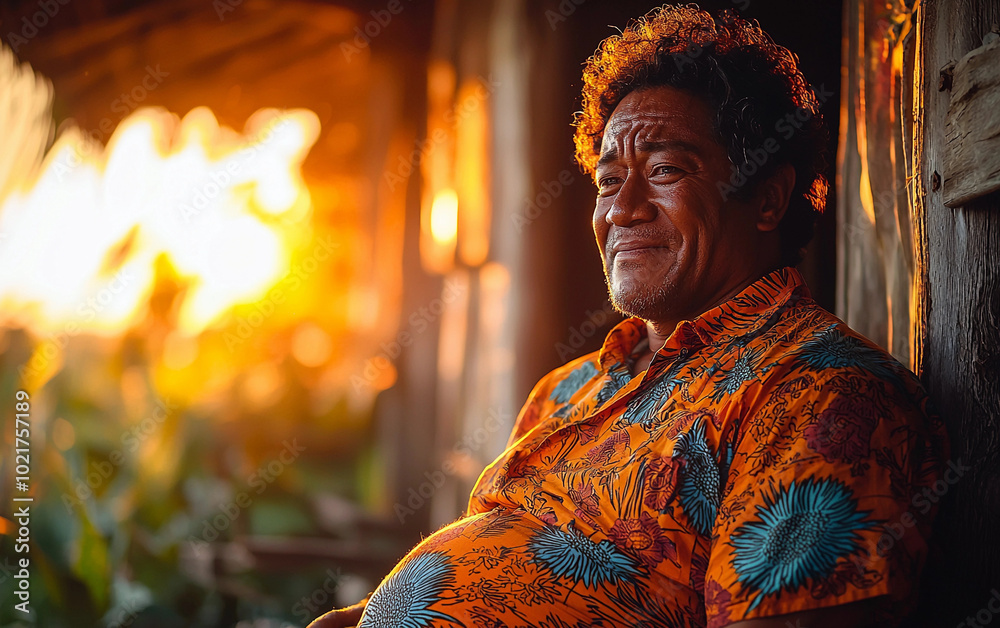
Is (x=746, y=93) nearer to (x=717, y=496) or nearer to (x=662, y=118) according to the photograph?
(x=662, y=118)

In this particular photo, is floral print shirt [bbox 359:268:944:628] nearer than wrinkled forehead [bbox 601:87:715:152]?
Yes

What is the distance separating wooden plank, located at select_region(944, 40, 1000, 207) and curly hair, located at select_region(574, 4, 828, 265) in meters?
0.38

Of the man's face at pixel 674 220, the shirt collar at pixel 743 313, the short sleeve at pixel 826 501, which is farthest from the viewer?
the man's face at pixel 674 220

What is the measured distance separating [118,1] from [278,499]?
2.47m

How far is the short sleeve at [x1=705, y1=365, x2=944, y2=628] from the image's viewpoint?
842mm

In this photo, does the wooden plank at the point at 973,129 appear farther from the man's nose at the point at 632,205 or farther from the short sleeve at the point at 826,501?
the man's nose at the point at 632,205

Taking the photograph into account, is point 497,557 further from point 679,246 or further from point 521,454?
point 679,246

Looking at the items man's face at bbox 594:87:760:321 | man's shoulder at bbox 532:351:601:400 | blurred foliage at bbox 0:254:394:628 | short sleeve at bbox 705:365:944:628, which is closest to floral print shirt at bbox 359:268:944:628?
short sleeve at bbox 705:365:944:628

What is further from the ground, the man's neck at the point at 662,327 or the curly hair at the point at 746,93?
the curly hair at the point at 746,93

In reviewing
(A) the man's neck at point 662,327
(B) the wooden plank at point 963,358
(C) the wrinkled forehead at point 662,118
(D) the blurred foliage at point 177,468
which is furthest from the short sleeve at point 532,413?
(D) the blurred foliage at point 177,468

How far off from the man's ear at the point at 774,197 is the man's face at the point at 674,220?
3 centimetres

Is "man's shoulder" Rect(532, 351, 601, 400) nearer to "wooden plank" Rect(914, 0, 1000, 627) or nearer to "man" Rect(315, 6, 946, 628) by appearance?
"man" Rect(315, 6, 946, 628)

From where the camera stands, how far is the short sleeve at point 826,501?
842 mm

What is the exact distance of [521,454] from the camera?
1.34 meters
